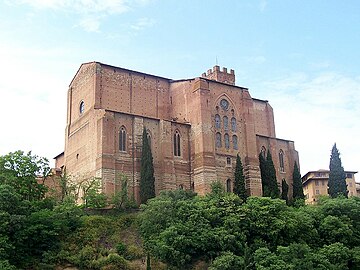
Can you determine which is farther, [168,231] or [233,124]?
[233,124]

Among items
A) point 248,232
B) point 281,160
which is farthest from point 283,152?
point 248,232

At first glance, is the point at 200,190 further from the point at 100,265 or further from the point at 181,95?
the point at 100,265

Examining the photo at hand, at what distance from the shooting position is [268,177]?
2336 inches

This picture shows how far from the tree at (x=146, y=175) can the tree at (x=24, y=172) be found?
355 inches

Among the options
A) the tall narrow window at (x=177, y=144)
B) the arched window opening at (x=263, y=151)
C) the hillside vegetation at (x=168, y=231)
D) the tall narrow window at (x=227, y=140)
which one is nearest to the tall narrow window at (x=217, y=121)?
the tall narrow window at (x=227, y=140)

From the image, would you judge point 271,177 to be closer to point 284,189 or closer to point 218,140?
point 284,189

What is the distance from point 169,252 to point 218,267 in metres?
3.90

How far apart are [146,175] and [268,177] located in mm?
15191

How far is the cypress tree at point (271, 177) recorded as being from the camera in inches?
2280

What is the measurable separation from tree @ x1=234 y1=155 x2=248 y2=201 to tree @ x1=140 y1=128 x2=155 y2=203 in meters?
9.29

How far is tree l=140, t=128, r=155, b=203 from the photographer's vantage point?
5062 cm

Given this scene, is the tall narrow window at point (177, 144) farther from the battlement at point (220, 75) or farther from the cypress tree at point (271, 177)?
the battlement at point (220, 75)

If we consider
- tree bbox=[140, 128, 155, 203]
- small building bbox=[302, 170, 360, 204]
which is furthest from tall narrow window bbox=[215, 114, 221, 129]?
small building bbox=[302, 170, 360, 204]

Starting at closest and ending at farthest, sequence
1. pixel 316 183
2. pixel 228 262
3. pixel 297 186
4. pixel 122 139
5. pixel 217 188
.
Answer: pixel 228 262 → pixel 217 188 → pixel 122 139 → pixel 297 186 → pixel 316 183
